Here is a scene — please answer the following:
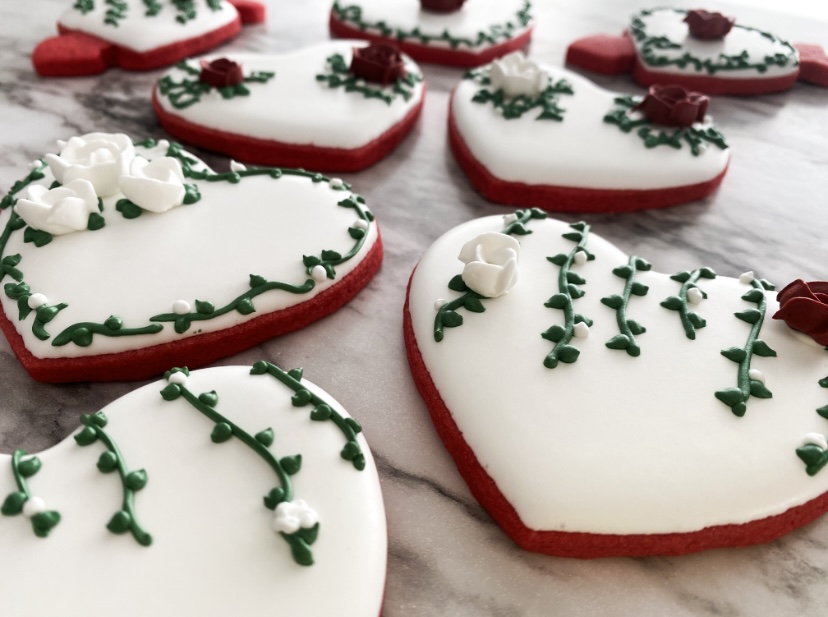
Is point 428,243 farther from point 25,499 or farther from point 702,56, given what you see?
point 702,56

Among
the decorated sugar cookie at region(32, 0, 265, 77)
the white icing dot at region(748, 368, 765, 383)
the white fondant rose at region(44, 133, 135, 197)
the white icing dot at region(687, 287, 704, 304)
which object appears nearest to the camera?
the white icing dot at region(748, 368, 765, 383)

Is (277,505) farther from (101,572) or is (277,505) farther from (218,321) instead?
(218,321)

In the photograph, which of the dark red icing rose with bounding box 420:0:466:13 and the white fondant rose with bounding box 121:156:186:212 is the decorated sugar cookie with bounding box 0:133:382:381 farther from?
the dark red icing rose with bounding box 420:0:466:13

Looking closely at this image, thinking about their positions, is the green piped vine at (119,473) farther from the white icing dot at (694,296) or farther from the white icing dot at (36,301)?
the white icing dot at (694,296)

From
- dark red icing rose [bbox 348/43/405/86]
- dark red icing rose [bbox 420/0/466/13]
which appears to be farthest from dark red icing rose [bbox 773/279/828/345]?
dark red icing rose [bbox 420/0/466/13]

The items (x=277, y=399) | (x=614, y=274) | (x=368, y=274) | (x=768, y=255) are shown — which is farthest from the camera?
(x=768, y=255)

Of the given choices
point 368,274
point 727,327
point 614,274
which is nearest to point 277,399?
point 368,274

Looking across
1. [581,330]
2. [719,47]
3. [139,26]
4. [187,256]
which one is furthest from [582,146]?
[139,26]
